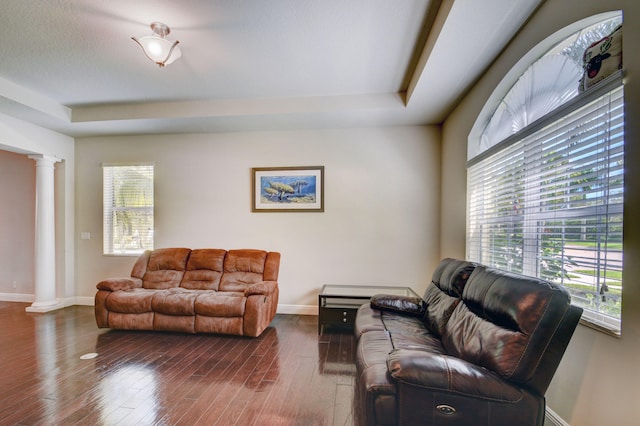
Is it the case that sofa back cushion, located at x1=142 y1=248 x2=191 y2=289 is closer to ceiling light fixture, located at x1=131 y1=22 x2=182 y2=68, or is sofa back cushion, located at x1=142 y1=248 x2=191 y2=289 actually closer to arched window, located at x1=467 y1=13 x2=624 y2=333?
ceiling light fixture, located at x1=131 y1=22 x2=182 y2=68

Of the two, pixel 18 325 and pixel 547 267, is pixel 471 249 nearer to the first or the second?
pixel 547 267

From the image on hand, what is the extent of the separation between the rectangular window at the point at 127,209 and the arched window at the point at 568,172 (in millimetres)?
4622

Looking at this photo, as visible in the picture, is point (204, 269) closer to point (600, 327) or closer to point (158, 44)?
point (158, 44)

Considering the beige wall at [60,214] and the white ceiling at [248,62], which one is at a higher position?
the white ceiling at [248,62]

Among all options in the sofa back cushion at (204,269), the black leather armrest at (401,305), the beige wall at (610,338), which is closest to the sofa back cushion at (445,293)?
the black leather armrest at (401,305)

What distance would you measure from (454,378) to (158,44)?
2.97 m

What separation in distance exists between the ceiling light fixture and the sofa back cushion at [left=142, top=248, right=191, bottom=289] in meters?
2.51

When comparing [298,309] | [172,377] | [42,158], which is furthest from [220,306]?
[42,158]

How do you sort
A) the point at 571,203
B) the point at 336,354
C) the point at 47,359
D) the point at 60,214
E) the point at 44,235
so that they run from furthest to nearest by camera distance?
the point at 60,214 → the point at 44,235 → the point at 336,354 → the point at 47,359 → the point at 571,203

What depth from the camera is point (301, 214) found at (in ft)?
13.4

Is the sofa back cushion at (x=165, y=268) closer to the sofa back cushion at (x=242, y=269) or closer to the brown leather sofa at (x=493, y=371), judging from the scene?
the sofa back cushion at (x=242, y=269)

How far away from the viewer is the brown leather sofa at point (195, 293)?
3127mm

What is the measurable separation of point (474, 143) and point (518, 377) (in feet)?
7.65

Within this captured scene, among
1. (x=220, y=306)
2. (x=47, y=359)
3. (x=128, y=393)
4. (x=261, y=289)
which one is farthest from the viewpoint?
(x=261, y=289)
